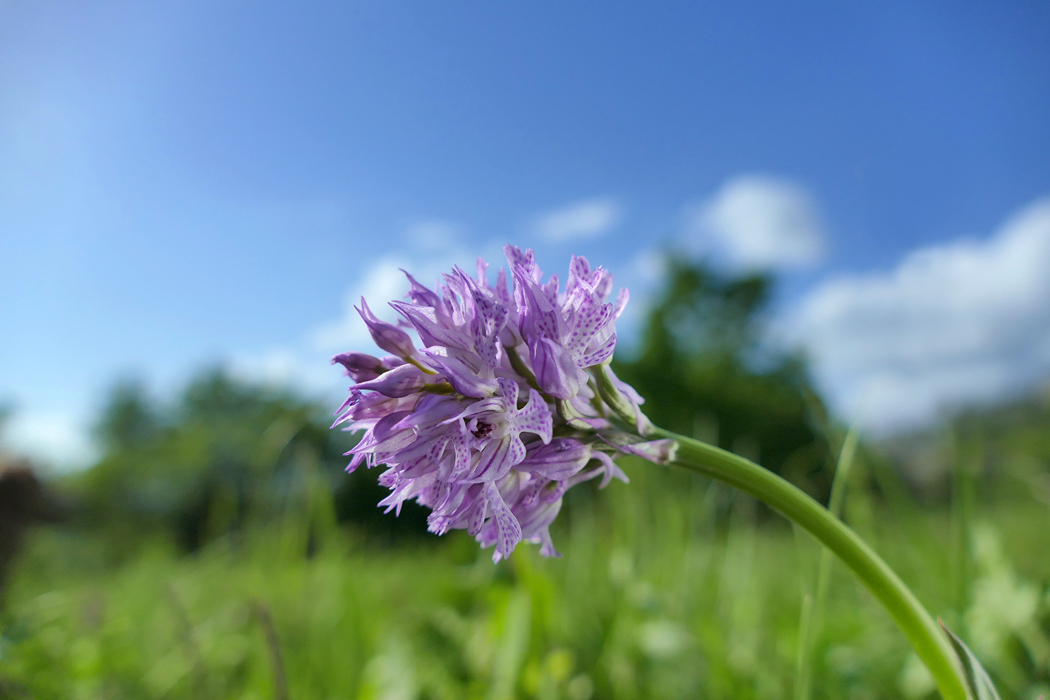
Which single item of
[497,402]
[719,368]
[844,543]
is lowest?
[844,543]

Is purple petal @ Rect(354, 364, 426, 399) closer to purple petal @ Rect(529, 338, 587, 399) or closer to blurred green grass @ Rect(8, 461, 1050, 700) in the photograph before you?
purple petal @ Rect(529, 338, 587, 399)

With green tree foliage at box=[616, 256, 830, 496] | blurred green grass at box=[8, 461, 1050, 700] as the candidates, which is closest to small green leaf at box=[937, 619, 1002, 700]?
blurred green grass at box=[8, 461, 1050, 700]

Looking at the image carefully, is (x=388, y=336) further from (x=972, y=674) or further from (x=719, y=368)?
(x=719, y=368)

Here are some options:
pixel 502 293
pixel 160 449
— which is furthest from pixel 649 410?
pixel 502 293

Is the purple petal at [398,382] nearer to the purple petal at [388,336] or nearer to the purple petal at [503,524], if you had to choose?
the purple petal at [388,336]

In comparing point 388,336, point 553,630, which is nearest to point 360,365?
point 388,336

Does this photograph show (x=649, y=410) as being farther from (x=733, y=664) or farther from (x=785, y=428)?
(x=733, y=664)
